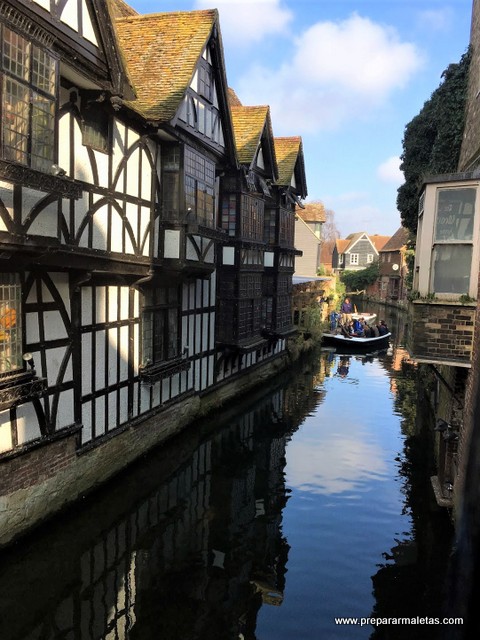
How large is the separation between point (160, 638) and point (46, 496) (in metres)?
3.27

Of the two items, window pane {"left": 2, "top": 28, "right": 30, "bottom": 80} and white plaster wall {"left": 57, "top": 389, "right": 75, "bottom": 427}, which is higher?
window pane {"left": 2, "top": 28, "right": 30, "bottom": 80}

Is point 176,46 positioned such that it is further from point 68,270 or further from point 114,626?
point 114,626

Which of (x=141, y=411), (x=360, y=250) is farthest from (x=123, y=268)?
(x=360, y=250)

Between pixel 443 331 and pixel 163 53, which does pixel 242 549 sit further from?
pixel 163 53

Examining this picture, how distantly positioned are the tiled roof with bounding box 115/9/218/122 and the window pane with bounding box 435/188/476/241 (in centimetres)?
588

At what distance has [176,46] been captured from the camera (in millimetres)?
12172

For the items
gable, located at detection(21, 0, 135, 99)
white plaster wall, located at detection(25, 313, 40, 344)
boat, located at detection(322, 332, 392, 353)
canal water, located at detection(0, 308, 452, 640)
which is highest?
gable, located at detection(21, 0, 135, 99)

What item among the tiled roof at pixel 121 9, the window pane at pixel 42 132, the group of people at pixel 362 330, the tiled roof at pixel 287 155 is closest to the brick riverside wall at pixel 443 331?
the window pane at pixel 42 132

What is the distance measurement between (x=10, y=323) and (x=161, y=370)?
508cm

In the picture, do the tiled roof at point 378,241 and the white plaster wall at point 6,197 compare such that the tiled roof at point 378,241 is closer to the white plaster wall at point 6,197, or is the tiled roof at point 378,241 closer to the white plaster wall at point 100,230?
the white plaster wall at point 100,230

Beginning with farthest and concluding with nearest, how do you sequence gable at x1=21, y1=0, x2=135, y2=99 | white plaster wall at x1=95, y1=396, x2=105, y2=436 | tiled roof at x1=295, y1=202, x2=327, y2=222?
1. tiled roof at x1=295, y1=202, x2=327, y2=222
2. white plaster wall at x1=95, y1=396, x2=105, y2=436
3. gable at x1=21, y1=0, x2=135, y2=99

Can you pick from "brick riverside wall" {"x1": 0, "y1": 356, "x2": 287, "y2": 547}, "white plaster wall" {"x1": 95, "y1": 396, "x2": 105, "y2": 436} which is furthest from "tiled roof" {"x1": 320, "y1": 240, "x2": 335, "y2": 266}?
"white plaster wall" {"x1": 95, "y1": 396, "x2": 105, "y2": 436}

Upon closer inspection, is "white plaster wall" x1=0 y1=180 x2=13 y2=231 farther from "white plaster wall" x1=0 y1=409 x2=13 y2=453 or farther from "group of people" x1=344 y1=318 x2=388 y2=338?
"group of people" x1=344 y1=318 x2=388 y2=338

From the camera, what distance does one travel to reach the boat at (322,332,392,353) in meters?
31.8
